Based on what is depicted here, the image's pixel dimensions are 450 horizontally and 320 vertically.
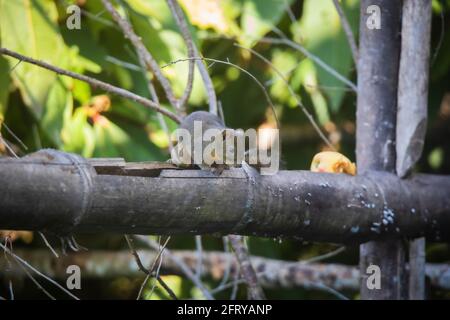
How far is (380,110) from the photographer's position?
2342mm

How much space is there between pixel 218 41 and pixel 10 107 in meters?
0.94

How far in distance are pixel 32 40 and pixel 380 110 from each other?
121cm

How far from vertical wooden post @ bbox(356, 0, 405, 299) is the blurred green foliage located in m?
0.26

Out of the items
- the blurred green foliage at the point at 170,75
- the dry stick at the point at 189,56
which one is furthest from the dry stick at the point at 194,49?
the blurred green foliage at the point at 170,75

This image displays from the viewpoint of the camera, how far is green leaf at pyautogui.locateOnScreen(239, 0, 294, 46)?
9.96 feet

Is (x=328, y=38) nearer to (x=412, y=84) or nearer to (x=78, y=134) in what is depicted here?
(x=412, y=84)

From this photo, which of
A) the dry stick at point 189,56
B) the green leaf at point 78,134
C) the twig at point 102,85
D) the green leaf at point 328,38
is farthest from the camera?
the green leaf at point 78,134

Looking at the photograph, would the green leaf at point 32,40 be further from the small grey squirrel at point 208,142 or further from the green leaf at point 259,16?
the small grey squirrel at point 208,142

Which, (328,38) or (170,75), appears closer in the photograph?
(328,38)

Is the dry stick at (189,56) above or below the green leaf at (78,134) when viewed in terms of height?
above

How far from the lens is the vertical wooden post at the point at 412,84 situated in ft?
7.47

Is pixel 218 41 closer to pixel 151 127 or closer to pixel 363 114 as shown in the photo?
pixel 151 127

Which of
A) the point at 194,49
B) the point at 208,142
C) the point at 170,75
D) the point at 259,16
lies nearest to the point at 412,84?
the point at 194,49
